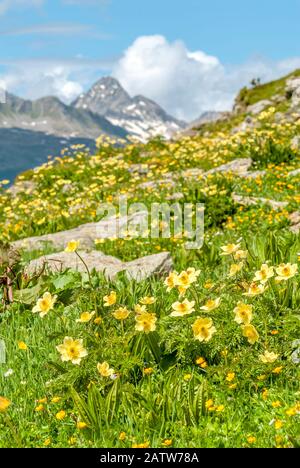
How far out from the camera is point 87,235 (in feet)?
32.3

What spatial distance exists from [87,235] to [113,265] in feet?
8.99

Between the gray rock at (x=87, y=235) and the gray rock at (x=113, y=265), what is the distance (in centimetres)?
151

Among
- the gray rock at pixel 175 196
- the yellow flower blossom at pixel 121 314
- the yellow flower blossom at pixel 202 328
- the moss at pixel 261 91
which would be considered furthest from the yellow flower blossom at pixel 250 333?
the moss at pixel 261 91

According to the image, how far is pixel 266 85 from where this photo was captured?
197 ft

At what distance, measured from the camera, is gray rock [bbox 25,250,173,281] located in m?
6.60

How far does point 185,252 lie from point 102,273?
1.51 m

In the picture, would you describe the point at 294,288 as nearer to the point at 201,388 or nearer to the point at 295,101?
the point at 201,388

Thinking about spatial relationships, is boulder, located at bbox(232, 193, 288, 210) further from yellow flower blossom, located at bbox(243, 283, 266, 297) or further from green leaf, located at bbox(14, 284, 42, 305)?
yellow flower blossom, located at bbox(243, 283, 266, 297)

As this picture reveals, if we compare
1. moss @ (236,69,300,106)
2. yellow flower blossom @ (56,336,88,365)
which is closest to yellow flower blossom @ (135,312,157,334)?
yellow flower blossom @ (56,336,88,365)

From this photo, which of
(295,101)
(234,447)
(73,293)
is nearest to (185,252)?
(73,293)

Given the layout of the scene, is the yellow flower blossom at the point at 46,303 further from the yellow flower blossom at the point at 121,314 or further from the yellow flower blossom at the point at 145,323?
the yellow flower blossom at the point at 145,323

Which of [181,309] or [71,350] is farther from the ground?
[181,309]

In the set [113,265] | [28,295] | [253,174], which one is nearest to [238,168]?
[253,174]

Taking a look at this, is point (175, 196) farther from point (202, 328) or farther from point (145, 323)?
point (202, 328)
